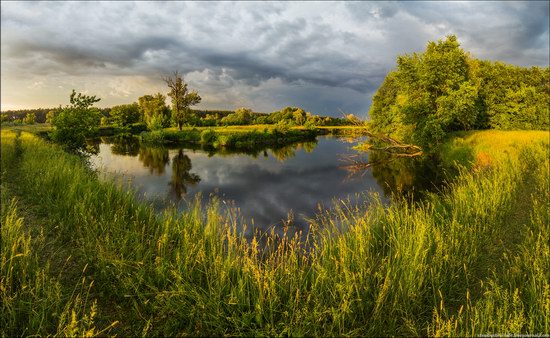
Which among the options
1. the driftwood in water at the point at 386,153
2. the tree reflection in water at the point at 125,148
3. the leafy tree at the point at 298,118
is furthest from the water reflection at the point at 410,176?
the leafy tree at the point at 298,118

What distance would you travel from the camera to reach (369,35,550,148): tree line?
2902 centimetres

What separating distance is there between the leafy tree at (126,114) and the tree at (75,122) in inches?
3544

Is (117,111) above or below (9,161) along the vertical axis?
above

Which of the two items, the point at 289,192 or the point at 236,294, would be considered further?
the point at 289,192

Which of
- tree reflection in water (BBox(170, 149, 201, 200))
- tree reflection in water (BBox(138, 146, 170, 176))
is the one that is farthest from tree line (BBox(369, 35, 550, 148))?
tree reflection in water (BBox(138, 146, 170, 176))

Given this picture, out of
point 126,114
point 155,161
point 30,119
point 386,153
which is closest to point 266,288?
point 155,161

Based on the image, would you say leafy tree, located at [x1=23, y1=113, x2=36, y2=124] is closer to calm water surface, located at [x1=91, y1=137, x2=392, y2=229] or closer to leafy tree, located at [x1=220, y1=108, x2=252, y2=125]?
leafy tree, located at [x1=220, y1=108, x2=252, y2=125]

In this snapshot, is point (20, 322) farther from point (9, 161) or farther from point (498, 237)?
point (9, 161)

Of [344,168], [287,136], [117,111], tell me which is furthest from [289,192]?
[117,111]

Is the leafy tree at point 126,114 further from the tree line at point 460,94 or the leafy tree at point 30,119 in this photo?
the tree line at point 460,94

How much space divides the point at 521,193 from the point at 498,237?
5198 mm

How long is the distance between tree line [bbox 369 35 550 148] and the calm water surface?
9.18 m

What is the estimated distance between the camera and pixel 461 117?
30281mm

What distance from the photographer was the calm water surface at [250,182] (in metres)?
16.9
